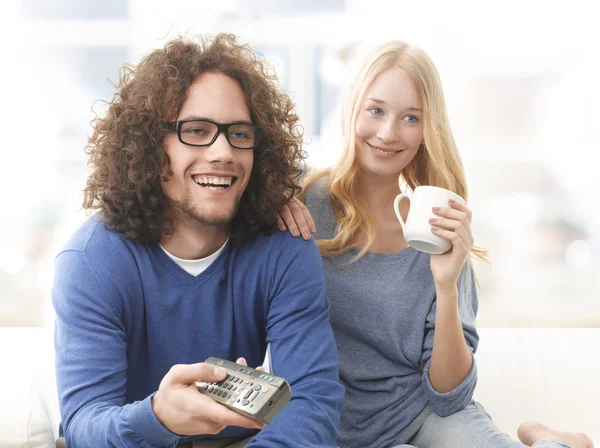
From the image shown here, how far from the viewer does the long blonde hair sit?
5.56ft

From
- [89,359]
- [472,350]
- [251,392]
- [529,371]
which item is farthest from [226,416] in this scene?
[529,371]

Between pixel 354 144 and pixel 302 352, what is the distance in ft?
1.90

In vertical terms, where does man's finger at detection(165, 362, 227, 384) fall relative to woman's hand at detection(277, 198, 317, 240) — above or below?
below

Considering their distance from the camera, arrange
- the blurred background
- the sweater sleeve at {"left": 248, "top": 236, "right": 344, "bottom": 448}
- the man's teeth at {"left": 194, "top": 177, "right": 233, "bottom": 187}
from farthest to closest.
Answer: the blurred background → the man's teeth at {"left": 194, "top": 177, "right": 233, "bottom": 187} → the sweater sleeve at {"left": 248, "top": 236, "right": 344, "bottom": 448}

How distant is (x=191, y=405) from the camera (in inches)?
41.3

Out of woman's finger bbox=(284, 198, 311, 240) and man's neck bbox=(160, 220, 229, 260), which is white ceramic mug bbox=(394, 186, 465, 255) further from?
man's neck bbox=(160, 220, 229, 260)

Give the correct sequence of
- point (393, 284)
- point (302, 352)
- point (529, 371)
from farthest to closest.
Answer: point (529, 371)
point (393, 284)
point (302, 352)

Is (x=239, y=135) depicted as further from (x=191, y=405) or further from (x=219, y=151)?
(x=191, y=405)

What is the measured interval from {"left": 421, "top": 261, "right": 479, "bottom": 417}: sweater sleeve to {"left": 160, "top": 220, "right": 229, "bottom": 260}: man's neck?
0.55m

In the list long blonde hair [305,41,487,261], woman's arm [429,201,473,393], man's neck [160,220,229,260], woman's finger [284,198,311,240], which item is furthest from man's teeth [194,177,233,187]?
woman's arm [429,201,473,393]

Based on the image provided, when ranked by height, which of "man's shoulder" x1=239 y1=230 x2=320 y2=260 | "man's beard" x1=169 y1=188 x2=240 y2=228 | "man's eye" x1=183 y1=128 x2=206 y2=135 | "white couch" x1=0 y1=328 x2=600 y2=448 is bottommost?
"white couch" x1=0 y1=328 x2=600 y2=448

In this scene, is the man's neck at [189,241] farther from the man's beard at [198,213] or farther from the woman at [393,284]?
the woman at [393,284]

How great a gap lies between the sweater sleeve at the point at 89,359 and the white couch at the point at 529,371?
44 cm

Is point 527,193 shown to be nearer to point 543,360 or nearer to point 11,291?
point 543,360
